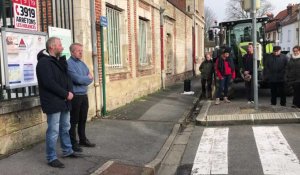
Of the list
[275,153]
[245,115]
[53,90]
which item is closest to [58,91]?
[53,90]

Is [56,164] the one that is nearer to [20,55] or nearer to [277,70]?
[20,55]

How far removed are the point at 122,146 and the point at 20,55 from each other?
2.39 meters

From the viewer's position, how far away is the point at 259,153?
694 cm

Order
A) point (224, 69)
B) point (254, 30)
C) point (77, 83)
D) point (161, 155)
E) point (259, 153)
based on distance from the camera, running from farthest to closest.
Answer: point (224, 69), point (254, 30), point (161, 155), point (259, 153), point (77, 83)

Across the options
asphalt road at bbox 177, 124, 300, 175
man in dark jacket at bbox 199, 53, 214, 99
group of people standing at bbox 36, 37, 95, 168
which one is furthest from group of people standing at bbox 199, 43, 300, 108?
group of people standing at bbox 36, 37, 95, 168

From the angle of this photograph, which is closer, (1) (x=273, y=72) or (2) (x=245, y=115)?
(2) (x=245, y=115)

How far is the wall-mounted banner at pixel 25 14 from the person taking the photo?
683cm

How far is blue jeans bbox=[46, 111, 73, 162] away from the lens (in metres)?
5.72

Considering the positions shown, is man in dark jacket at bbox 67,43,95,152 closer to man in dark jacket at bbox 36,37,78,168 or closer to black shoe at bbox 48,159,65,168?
man in dark jacket at bbox 36,37,78,168

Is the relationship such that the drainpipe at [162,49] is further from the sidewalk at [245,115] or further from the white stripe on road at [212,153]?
the white stripe on road at [212,153]

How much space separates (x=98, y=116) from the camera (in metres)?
10.2

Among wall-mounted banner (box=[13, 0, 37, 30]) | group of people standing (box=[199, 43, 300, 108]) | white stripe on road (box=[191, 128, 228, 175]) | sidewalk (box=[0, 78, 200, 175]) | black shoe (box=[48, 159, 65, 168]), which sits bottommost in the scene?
white stripe on road (box=[191, 128, 228, 175])

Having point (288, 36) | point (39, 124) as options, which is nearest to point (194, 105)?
point (39, 124)

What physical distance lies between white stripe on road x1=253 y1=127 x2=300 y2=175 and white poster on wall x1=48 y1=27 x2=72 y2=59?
14.1ft
